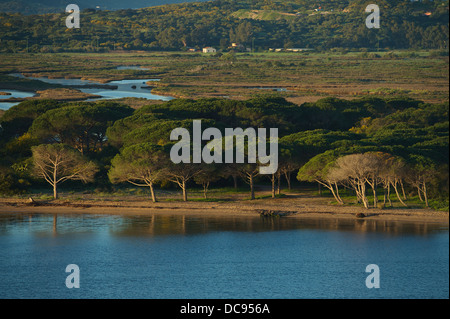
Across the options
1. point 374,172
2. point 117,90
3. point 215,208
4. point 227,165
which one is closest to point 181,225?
point 215,208

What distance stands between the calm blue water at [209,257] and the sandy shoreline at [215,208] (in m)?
1.36

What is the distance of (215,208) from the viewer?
187ft

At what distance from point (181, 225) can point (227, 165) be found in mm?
8237

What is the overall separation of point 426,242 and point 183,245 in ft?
52.2

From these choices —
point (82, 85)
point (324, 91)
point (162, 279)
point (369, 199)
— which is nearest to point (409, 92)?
point (324, 91)

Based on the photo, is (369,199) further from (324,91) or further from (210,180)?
(324,91)

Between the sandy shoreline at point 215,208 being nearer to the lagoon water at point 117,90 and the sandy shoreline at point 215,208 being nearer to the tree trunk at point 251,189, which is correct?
the tree trunk at point 251,189

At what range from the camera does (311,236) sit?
→ 49.6 metres

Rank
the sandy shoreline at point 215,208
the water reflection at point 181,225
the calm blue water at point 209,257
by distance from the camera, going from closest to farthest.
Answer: the calm blue water at point 209,257, the water reflection at point 181,225, the sandy shoreline at point 215,208

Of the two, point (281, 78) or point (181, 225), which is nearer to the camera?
point (181, 225)

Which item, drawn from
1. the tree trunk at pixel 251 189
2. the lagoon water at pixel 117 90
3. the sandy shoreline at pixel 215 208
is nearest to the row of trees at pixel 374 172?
the sandy shoreline at pixel 215 208

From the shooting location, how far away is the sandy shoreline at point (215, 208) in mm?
53844

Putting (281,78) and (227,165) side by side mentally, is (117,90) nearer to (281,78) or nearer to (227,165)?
(281,78)
